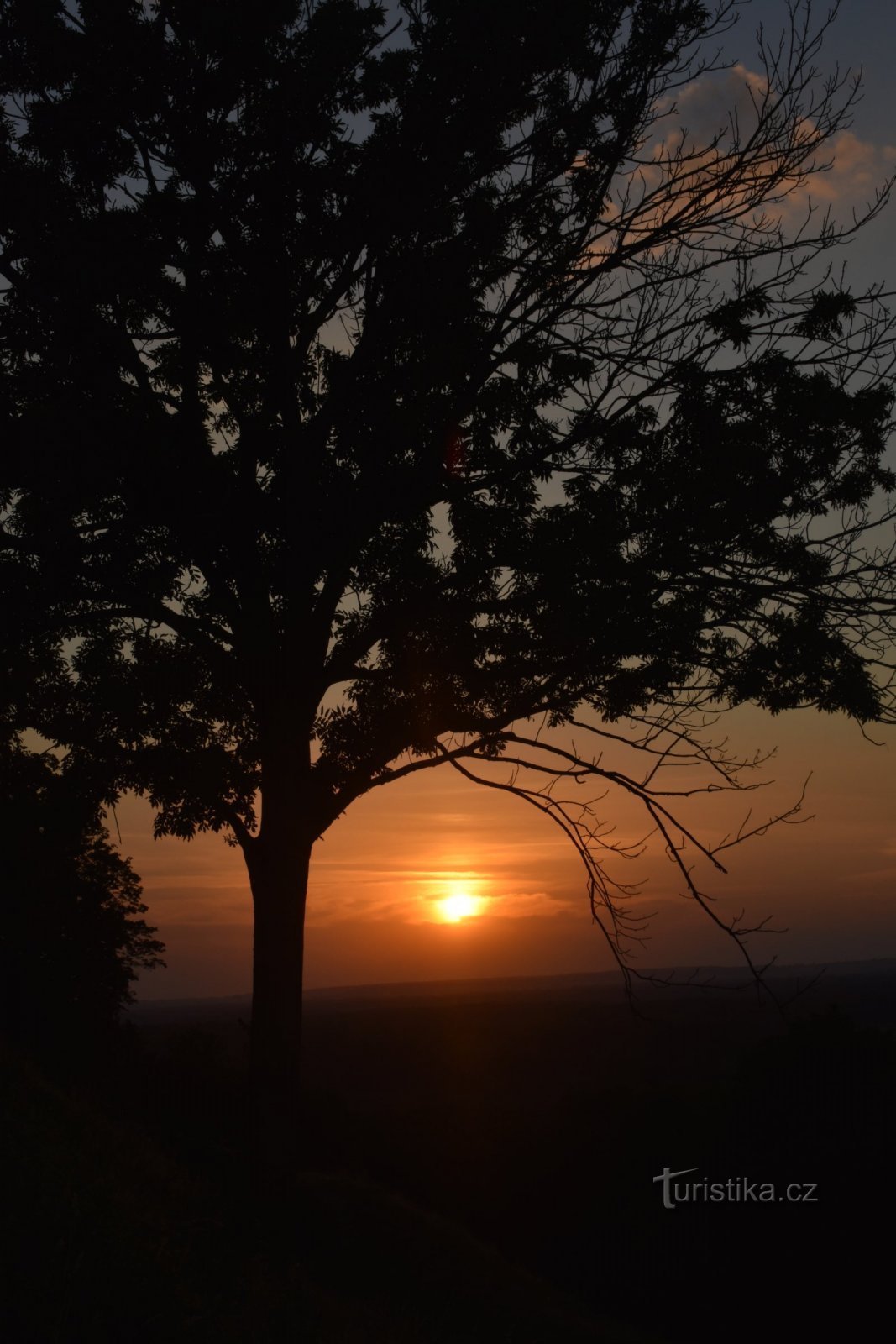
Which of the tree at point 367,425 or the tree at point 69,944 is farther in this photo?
the tree at point 69,944

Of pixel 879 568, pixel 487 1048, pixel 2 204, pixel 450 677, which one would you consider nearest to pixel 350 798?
pixel 450 677

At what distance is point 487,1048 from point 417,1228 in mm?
136538

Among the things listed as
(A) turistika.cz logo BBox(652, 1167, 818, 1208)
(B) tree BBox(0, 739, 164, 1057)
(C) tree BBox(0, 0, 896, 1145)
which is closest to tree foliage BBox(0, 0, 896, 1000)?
(C) tree BBox(0, 0, 896, 1145)

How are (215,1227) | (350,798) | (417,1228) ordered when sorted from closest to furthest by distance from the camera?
(215,1227) < (350,798) < (417,1228)

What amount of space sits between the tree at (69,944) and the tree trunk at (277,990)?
1374 cm

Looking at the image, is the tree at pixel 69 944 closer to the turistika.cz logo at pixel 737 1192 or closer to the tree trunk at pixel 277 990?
the tree trunk at pixel 277 990

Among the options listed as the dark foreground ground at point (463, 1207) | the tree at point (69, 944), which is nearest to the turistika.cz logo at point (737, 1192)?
the dark foreground ground at point (463, 1207)

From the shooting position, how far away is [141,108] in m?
10.8

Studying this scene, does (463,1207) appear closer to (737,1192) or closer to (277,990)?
(737,1192)

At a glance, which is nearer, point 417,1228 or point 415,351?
point 415,351

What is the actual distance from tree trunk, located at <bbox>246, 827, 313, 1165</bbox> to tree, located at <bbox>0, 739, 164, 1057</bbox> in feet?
45.1

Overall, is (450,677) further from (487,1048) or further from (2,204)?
(487,1048)

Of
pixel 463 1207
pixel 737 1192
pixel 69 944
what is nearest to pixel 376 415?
pixel 69 944

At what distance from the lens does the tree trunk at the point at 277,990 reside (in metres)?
10.1
